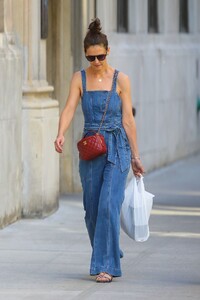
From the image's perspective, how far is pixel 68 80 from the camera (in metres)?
16.9

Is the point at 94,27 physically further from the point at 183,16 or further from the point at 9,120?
the point at 183,16

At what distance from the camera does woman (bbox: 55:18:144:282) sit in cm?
1053

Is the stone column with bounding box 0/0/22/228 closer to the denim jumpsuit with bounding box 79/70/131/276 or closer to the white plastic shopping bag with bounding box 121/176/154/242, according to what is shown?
the white plastic shopping bag with bounding box 121/176/154/242

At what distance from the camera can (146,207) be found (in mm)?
10805

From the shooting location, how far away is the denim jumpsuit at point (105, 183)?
34.6 feet

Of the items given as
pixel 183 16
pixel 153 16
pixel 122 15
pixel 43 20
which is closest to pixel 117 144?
pixel 43 20

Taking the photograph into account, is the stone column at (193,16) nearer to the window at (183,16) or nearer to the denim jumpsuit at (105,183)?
the window at (183,16)

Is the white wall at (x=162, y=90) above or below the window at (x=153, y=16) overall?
below

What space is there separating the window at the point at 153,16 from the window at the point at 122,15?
1.50 m

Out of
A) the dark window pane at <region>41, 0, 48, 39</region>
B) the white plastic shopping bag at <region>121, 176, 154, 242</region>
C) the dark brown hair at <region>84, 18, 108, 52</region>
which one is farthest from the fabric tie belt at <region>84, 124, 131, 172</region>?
the dark window pane at <region>41, 0, 48, 39</region>

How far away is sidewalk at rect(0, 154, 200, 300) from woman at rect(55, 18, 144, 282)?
10.4 inches

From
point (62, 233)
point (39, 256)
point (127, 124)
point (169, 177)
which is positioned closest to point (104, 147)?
point (127, 124)

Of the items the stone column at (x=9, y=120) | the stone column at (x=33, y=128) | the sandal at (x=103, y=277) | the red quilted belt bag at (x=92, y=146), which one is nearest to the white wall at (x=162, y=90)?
the stone column at (x=33, y=128)

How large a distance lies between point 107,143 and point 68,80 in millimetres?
6400
